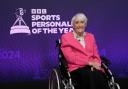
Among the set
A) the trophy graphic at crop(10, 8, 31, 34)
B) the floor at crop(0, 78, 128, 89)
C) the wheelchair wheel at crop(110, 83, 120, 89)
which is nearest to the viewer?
the wheelchair wheel at crop(110, 83, 120, 89)

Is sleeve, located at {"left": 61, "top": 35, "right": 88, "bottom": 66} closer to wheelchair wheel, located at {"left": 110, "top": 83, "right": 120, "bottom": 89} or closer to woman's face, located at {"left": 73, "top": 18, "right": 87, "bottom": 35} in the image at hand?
woman's face, located at {"left": 73, "top": 18, "right": 87, "bottom": 35}

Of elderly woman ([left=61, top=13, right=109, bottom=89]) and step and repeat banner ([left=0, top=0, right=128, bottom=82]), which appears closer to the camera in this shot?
elderly woman ([left=61, top=13, right=109, bottom=89])

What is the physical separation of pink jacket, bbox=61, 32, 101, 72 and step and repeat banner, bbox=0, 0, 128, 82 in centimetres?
110

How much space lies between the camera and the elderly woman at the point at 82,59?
5.09 meters

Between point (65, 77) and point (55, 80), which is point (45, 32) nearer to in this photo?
point (55, 80)

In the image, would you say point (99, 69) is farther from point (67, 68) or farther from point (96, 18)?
point (96, 18)

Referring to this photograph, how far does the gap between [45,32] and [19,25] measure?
39cm

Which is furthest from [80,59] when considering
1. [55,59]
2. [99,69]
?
[55,59]

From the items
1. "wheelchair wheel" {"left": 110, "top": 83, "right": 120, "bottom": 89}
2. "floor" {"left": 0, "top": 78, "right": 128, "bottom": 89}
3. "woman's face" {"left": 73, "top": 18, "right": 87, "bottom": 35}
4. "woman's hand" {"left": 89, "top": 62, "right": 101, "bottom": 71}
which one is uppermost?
"woman's face" {"left": 73, "top": 18, "right": 87, "bottom": 35}

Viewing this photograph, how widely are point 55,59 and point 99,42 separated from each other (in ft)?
2.28

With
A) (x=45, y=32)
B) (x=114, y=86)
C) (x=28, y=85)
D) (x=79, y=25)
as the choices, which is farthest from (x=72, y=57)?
(x=28, y=85)

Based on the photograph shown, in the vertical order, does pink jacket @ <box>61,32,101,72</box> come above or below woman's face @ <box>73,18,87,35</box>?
below

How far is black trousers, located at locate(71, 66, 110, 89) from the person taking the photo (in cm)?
506

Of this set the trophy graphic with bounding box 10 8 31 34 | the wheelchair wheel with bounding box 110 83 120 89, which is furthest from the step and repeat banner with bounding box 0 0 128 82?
the wheelchair wheel with bounding box 110 83 120 89
